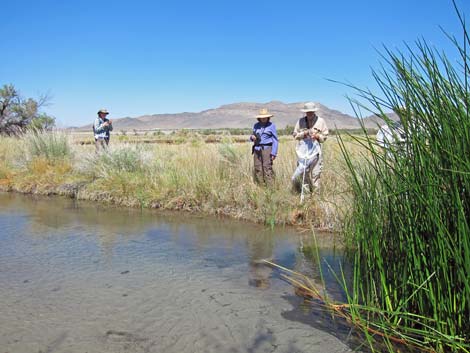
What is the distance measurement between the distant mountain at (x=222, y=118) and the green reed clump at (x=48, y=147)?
102 meters

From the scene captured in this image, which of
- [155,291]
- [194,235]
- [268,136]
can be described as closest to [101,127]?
[268,136]

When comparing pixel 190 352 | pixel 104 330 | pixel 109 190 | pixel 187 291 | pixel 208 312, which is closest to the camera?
pixel 190 352

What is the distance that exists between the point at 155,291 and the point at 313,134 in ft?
14.4

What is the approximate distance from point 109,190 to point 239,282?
251 inches

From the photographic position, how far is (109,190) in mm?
10352

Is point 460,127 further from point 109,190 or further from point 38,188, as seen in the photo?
point 38,188

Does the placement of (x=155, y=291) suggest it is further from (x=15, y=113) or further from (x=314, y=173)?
(x=15, y=113)

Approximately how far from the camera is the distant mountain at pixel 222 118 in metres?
123

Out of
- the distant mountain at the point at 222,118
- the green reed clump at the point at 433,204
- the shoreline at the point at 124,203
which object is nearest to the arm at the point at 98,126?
the shoreline at the point at 124,203

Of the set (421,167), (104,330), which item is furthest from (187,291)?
(421,167)

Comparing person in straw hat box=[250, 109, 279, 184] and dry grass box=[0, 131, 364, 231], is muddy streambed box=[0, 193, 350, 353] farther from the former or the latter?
person in straw hat box=[250, 109, 279, 184]

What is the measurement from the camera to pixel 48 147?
1334 centimetres

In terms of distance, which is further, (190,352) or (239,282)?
(239,282)

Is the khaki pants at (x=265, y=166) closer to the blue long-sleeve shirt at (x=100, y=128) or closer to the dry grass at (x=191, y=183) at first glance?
the dry grass at (x=191, y=183)
